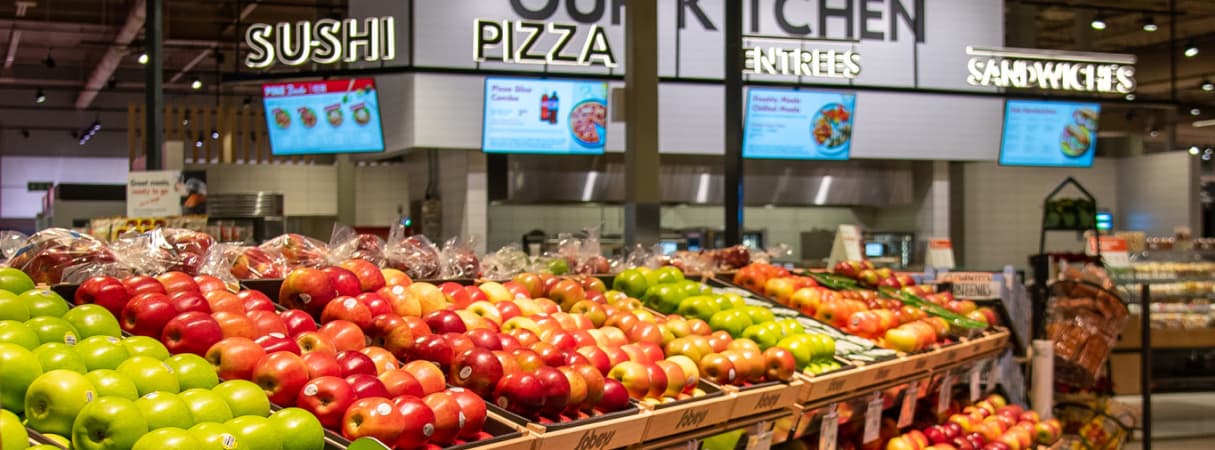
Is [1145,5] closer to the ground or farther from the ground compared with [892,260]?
farther from the ground

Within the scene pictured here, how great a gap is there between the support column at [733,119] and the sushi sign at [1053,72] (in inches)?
198

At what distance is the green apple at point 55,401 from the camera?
1929 mm

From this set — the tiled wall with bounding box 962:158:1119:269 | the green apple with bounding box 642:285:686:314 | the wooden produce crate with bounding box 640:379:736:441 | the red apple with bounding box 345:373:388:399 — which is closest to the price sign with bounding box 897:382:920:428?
the green apple with bounding box 642:285:686:314

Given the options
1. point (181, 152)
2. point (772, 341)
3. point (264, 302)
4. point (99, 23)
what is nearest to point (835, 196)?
point (181, 152)

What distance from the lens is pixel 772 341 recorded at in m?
4.07

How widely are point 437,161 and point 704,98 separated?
2948mm

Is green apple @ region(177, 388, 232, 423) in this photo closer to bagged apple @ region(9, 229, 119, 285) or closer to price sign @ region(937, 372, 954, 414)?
bagged apple @ region(9, 229, 119, 285)

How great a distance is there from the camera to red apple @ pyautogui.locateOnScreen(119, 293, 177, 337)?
260 cm

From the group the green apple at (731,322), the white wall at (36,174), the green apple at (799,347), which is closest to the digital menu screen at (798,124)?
the green apple at (731,322)

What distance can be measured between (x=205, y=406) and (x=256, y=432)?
0.39 feet

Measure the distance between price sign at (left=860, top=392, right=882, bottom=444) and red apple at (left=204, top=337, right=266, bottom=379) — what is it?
104 inches

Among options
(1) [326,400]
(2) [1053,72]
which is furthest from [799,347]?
(2) [1053,72]

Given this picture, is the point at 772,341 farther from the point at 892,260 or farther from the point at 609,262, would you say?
the point at 892,260

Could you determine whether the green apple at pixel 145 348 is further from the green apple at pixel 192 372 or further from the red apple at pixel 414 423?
the red apple at pixel 414 423
